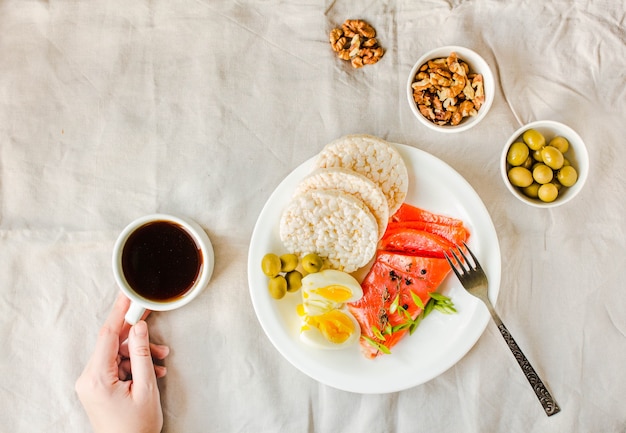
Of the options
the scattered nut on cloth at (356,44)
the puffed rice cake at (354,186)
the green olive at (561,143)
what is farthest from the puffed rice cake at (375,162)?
the green olive at (561,143)

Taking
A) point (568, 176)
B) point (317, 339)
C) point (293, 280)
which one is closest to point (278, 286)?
point (293, 280)

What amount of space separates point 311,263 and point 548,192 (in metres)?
0.53

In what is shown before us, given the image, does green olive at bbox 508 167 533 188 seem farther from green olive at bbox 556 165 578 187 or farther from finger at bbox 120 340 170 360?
finger at bbox 120 340 170 360

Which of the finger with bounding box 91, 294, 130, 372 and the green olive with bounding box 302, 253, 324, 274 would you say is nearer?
the green olive with bounding box 302, 253, 324, 274

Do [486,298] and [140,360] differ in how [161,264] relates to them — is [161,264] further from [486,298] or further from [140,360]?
[486,298]

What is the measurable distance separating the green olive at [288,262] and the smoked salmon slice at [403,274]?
0.16 metres

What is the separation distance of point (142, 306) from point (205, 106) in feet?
1.61

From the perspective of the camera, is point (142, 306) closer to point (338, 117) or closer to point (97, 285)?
point (97, 285)

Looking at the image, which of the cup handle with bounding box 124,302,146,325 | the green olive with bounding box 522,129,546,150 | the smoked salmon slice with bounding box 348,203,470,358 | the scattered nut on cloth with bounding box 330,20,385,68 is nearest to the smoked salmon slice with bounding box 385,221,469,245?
the smoked salmon slice with bounding box 348,203,470,358

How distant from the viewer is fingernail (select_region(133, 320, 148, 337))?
4.06ft

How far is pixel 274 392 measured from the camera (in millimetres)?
1274

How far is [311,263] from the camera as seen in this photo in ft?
3.70

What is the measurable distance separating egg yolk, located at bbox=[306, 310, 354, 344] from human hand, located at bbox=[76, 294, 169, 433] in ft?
1.33

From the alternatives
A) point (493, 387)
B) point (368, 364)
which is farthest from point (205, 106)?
point (493, 387)
